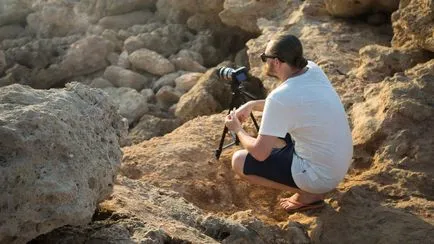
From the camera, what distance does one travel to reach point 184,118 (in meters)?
6.97

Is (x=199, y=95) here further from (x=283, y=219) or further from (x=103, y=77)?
(x=283, y=219)

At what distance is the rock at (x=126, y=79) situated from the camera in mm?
8211

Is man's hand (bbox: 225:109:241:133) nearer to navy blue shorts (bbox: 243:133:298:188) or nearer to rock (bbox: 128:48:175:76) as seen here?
navy blue shorts (bbox: 243:133:298:188)

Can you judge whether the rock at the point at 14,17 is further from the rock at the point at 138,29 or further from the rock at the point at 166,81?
the rock at the point at 166,81

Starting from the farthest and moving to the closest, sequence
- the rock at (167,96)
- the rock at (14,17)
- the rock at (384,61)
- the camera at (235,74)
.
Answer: the rock at (14,17)
the rock at (167,96)
the rock at (384,61)
the camera at (235,74)

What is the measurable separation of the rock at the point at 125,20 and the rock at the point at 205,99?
9.61 feet

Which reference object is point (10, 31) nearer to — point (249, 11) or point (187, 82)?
point (187, 82)

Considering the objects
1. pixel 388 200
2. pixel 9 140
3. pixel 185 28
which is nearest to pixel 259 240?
pixel 388 200

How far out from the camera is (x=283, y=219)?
3865 mm

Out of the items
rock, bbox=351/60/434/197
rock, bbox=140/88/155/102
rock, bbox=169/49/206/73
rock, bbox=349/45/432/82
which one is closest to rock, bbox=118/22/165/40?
rock, bbox=169/49/206/73

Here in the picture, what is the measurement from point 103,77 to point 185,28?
1578mm

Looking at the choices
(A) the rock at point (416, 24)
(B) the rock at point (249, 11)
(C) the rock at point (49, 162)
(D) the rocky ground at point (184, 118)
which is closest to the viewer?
(C) the rock at point (49, 162)

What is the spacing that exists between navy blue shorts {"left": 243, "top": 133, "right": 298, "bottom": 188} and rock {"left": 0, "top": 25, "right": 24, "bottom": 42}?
6571mm

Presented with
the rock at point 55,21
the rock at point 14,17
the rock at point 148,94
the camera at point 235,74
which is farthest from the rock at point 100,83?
the camera at point 235,74
